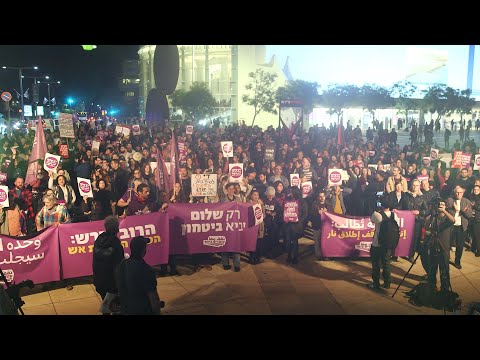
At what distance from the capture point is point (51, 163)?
9328mm

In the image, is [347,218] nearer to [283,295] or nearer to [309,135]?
[283,295]

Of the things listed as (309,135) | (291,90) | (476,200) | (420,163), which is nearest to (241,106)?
(291,90)

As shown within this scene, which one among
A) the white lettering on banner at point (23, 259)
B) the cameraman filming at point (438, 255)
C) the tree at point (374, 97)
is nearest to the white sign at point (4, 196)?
the white lettering on banner at point (23, 259)

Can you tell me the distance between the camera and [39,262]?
6945 millimetres

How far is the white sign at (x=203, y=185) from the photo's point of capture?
9141 millimetres

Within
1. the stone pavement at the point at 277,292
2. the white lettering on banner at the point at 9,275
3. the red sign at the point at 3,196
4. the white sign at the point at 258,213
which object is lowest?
the stone pavement at the point at 277,292

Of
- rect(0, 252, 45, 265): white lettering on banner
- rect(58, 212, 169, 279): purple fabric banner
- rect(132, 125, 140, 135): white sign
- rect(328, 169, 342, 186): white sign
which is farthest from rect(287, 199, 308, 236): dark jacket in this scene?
rect(132, 125, 140, 135): white sign

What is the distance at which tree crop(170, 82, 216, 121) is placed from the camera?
4397 centimetres

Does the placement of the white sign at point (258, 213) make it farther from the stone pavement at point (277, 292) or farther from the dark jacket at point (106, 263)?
the dark jacket at point (106, 263)

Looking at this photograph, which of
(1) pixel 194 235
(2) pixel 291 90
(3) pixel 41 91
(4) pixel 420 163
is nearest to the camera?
(1) pixel 194 235

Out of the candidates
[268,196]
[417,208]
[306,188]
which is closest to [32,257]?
[268,196]

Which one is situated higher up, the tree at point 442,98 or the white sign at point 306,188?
the tree at point 442,98

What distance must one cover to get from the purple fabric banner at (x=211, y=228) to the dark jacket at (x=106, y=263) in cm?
266
